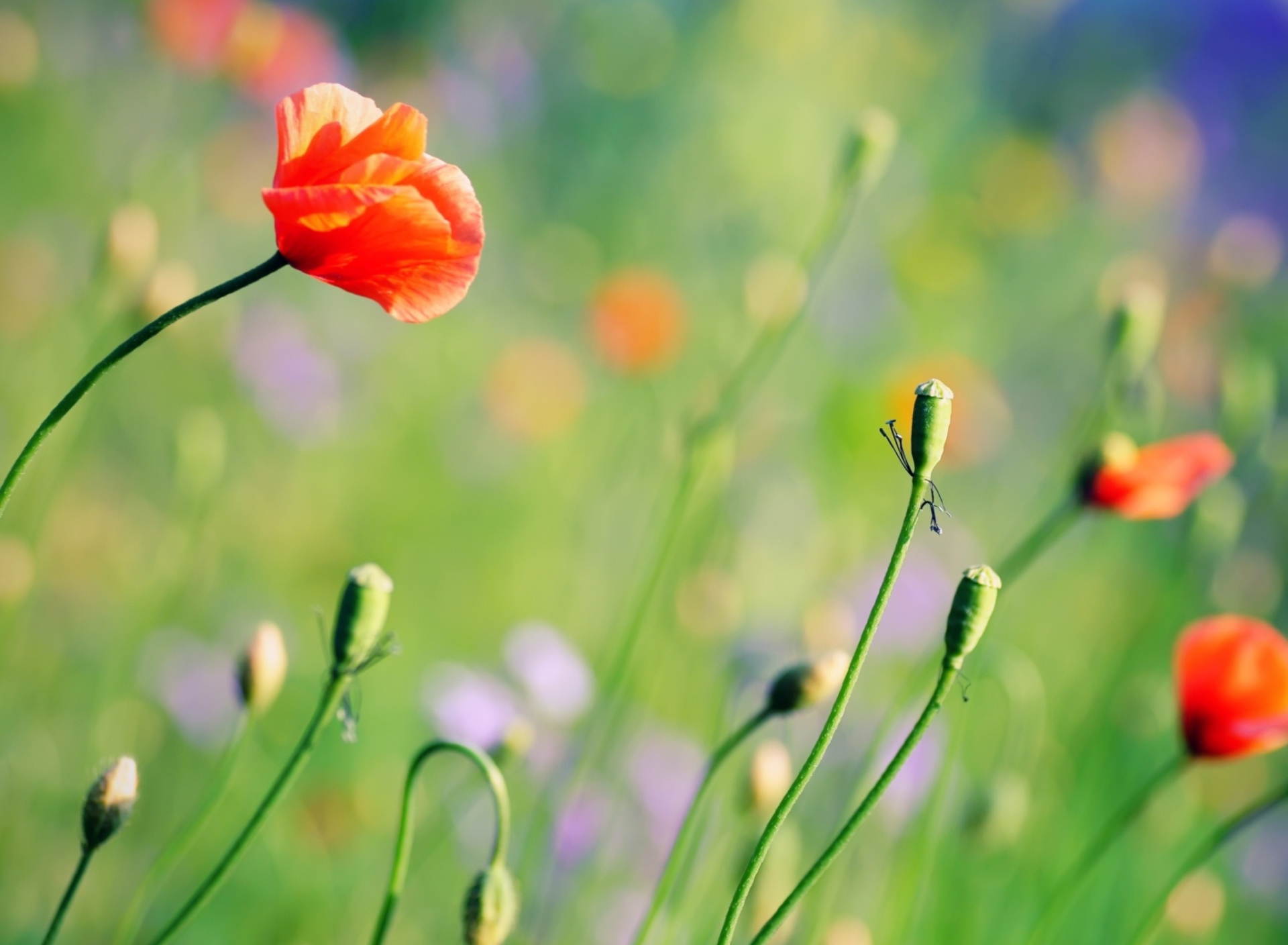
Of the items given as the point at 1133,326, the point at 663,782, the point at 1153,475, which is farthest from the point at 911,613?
the point at 1153,475

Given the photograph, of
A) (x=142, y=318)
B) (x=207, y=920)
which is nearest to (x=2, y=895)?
(x=207, y=920)

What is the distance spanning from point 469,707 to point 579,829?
0.27 metres

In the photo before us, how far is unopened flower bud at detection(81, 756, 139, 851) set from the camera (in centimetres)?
79

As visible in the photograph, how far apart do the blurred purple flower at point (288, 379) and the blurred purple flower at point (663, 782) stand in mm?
1239

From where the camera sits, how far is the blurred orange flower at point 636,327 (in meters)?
2.52

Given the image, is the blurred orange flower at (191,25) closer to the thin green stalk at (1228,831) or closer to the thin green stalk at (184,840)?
the thin green stalk at (184,840)

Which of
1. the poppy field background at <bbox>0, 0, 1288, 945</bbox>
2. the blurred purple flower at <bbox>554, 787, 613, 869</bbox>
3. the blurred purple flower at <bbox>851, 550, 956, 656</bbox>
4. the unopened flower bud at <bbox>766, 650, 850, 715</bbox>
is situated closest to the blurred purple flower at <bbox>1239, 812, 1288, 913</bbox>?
the poppy field background at <bbox>0, 0, 1288, 945</bbox>

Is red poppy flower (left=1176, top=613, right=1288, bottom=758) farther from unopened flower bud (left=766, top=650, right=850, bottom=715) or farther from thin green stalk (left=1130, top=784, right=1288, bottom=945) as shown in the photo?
unopened flower bud (left=766, top=650, right=850, bottom=715)

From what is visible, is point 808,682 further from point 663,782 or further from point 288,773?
point 663,782

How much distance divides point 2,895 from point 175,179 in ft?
8.07

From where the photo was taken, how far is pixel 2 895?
1649 mm

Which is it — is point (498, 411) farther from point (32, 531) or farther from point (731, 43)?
point (731, 43)

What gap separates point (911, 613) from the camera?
256 cm

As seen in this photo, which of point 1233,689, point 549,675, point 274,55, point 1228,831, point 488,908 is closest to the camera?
point 488,908
